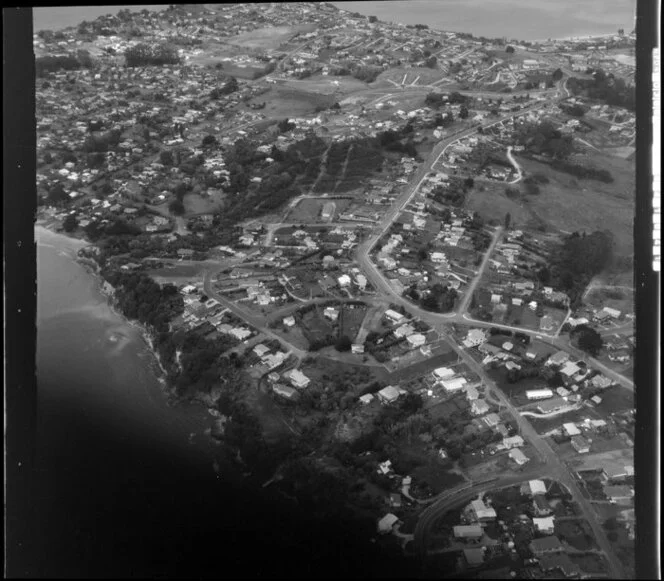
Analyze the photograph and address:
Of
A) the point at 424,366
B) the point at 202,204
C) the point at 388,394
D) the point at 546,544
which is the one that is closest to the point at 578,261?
the point at 424,366

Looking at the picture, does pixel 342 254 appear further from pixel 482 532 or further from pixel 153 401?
pixel 482 532

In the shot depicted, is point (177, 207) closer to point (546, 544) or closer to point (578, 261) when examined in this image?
point (578, 261)

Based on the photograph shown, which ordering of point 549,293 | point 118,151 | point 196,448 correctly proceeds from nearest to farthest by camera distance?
point 196,448, point 549,293, point 118,151

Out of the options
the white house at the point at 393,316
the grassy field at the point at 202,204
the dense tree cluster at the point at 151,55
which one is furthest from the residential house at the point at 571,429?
the dense tree cluster at the point at 151,55

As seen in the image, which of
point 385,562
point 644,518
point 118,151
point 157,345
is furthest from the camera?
point 118,151

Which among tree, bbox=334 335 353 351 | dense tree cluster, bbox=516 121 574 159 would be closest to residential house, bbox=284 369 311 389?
tree, bbox=334 335 353 351

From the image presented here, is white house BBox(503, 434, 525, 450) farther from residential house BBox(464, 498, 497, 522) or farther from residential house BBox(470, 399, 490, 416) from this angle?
residential house BBox(464, 498, 497, 522)

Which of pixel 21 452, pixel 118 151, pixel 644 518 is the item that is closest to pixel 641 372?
pixel 644 518

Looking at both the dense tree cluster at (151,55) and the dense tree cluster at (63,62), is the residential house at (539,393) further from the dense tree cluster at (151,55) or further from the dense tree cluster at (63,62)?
the dense tree cluster at (151,55)
